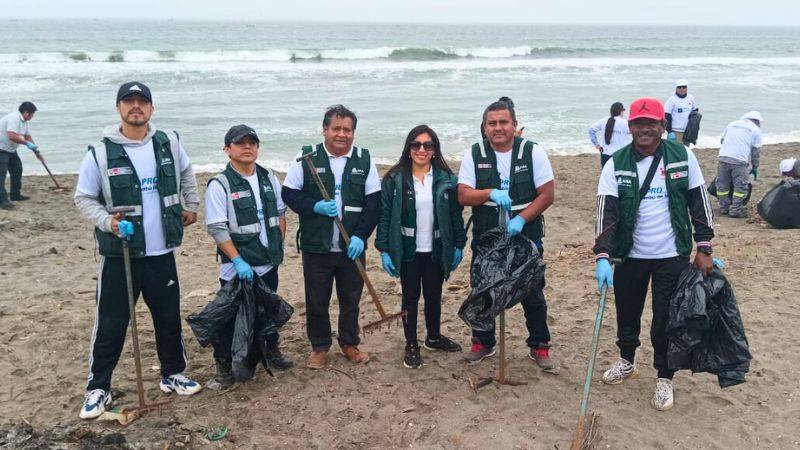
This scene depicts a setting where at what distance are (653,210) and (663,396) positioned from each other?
46.2 inches

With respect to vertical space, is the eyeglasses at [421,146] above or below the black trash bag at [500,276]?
above

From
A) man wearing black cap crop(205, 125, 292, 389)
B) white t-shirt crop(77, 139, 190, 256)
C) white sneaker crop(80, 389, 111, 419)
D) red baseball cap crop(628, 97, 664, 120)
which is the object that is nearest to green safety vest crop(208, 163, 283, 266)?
man wearing black cap crop(205, 125, 292, 389)

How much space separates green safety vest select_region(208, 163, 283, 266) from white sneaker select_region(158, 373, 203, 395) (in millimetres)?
830

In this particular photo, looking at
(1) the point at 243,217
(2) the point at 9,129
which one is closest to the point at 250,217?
(1) the point at 243,217

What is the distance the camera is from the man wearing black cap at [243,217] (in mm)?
Result: 3926

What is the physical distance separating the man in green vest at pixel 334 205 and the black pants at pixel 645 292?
165cm

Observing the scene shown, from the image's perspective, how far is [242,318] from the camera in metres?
4.01

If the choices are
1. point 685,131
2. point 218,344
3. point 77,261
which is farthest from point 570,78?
point 218,344

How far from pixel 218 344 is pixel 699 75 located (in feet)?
106

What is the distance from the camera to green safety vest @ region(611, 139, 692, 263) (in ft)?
12.1

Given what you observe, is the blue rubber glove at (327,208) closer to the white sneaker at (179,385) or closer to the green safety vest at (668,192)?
the white sneaker at (179,385)

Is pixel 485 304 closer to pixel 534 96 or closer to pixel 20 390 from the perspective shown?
pixel 20 390

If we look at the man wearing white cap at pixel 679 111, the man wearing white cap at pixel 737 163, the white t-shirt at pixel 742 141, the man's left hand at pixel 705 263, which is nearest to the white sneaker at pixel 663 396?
the man's left hand at pixel 705 263

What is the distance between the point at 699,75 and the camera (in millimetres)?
31312
